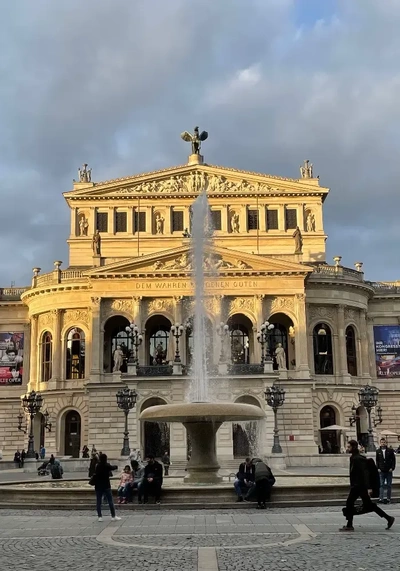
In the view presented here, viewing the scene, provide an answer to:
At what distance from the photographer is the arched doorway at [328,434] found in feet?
160

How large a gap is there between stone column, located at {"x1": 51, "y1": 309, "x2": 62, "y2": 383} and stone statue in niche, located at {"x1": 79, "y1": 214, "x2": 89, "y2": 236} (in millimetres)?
7098

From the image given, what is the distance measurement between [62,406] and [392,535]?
39497 millimetres

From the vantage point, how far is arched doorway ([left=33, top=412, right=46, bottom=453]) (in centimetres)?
4981

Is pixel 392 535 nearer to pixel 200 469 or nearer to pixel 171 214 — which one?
pixel 200 469

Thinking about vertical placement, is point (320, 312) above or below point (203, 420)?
above

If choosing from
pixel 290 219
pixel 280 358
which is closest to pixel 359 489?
pixel 280 358

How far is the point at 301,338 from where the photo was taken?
47.4 metres

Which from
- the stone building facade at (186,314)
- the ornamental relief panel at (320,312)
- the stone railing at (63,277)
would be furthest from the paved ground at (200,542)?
the stone railing at (63,277)

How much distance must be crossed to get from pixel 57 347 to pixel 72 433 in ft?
19.9

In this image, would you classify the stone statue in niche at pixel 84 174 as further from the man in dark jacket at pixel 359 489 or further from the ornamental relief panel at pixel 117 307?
the man in dark jacket at pixel 359 489

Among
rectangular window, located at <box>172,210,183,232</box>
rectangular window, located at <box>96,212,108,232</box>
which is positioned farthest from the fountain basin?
rectangular window, located at <box>96,212,108,232</box>

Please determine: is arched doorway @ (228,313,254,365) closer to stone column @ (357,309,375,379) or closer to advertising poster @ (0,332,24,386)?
stone column @ (357,309,375,379)

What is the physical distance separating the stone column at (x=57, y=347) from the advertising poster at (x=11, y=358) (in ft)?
12.6

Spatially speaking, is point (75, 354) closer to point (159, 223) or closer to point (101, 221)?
point (101, 221)
